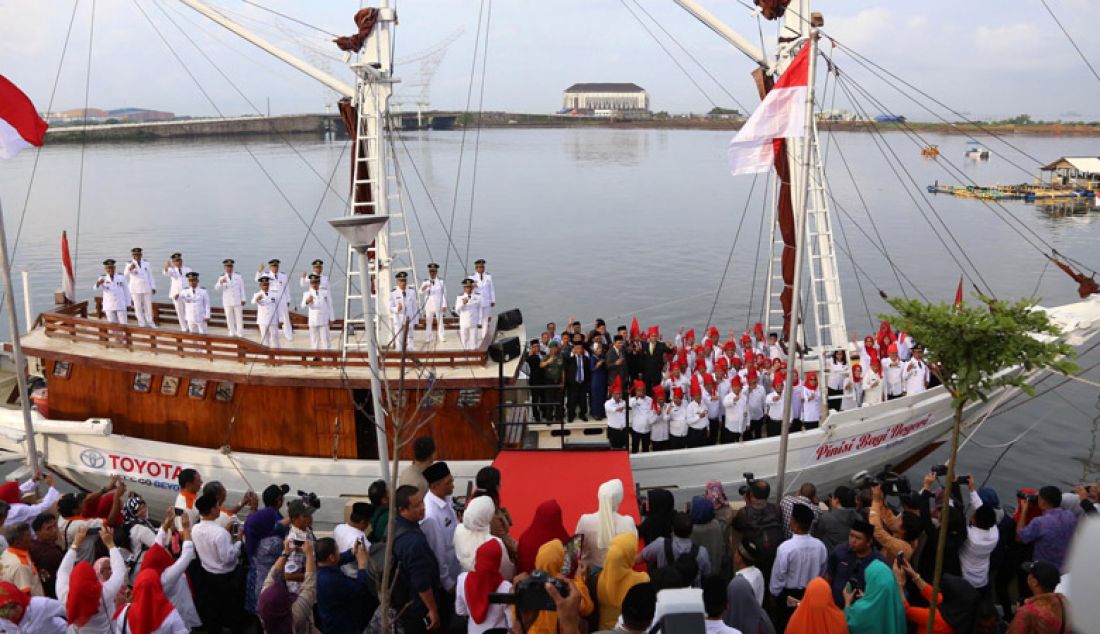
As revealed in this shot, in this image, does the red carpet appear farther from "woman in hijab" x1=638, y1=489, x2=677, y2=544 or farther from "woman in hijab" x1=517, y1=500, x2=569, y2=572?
"woman in hijab" x1=517, y1=500, x2=569, y2=572

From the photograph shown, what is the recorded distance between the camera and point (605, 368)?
13164mm

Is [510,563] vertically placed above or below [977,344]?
below

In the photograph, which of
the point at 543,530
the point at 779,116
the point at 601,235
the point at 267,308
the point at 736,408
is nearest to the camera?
the point at 543,530

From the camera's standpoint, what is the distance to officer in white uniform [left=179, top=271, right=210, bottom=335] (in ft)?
47.8

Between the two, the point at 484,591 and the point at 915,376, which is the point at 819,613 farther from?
the point at 915,376

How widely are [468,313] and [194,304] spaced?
4770 mm

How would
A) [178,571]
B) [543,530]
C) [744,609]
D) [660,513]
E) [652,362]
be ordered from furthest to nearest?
1. [652,362]
2. [660,513]
3. [178,571]
4. [543,530]
5. [744,609]

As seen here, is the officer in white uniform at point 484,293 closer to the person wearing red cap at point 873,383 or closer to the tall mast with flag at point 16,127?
the person wearing red cap at point 873,383

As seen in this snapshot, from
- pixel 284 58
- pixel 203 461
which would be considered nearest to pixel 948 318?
pixel 203 461

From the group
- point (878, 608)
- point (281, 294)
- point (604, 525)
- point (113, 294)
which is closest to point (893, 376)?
point (878, 608)

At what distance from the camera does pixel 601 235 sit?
4566cm

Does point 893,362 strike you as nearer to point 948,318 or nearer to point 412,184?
point 948,318

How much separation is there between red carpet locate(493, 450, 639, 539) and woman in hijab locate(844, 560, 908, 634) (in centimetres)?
257

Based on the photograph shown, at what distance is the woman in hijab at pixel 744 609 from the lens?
6203 mm
